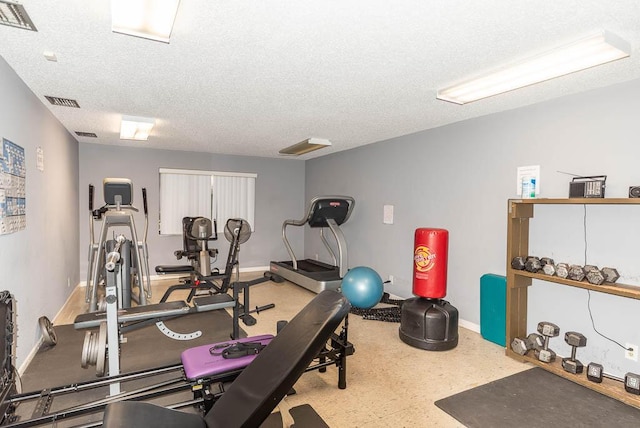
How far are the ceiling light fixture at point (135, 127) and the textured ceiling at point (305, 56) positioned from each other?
0.18 metres

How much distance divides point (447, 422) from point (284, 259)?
5.43 meters

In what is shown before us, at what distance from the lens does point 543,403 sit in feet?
8.15

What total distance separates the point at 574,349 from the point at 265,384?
2711 mm

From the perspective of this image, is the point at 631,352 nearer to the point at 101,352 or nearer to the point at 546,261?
the point at 546,261

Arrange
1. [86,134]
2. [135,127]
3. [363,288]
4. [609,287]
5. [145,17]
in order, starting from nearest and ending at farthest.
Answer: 1. [145,17]
2. [609,287]
3. [363,288]
4. [135,127]
5. [86,134]

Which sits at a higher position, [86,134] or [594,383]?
[86,134]

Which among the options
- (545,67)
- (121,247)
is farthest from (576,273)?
(121,247)

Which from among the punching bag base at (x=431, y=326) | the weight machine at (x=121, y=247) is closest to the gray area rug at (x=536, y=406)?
the punching bag base at (x=431, y=326)

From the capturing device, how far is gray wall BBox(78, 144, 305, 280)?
5766 millimetres

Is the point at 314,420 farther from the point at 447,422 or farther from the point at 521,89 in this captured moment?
the point at 521,89

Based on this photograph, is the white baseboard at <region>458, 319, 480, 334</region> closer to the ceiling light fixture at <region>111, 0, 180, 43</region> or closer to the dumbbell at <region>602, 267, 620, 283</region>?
the dumbbell at <region>602, 267, 620, 283</region>

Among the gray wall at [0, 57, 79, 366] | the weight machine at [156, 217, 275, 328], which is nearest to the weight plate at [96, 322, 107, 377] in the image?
the gray wall at [0, 57, 79, 366]

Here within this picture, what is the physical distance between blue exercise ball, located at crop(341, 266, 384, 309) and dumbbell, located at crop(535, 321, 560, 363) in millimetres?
1565

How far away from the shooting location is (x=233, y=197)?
684 cm
